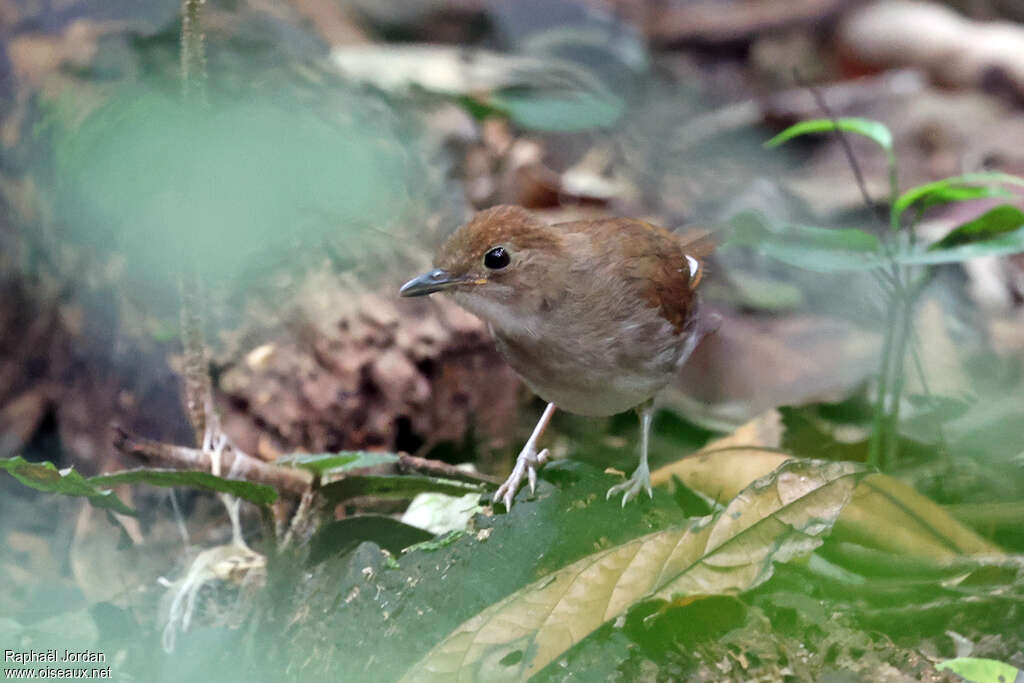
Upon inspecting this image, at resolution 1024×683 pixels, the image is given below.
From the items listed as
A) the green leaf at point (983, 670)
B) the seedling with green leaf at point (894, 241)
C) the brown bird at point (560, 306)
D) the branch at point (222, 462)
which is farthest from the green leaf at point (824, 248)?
the branch at point (222, 462)

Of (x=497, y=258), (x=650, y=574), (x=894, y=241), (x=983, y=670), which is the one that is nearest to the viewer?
(x=983, y=670)

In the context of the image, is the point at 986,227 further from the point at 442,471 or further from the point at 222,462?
the point at 222,462

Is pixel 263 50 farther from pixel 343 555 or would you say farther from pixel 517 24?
pixel 517 24

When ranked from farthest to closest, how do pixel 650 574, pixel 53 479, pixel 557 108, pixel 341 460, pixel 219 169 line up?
pixel 557 108, pixel 341 460, pixel 53 479, pixel 650 574, pixel 219 169

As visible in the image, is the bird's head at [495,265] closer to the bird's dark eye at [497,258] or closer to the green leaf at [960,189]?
the bird's dark eye at [497,258]

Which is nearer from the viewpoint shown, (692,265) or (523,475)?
(523,475)

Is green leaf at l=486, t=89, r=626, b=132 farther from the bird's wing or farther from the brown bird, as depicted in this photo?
the brown bird

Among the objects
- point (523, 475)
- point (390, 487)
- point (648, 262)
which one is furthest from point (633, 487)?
point (648, 262)

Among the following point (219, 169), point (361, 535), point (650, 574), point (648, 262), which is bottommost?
point (361, 535)
